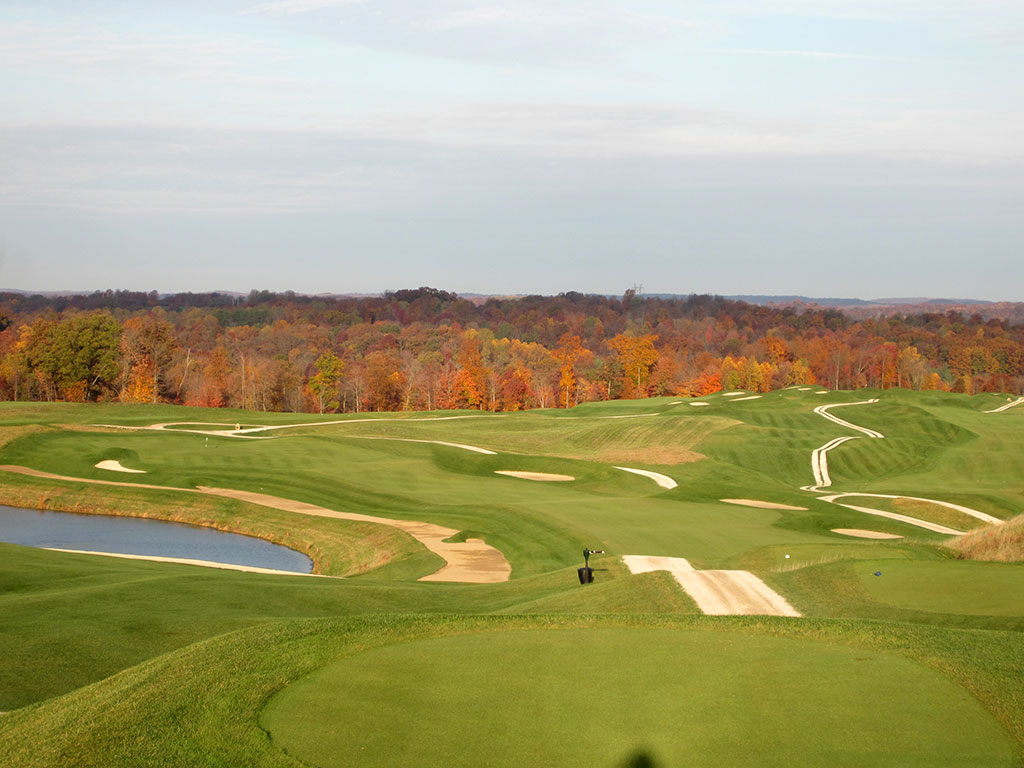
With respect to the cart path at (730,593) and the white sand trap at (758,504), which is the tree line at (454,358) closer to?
the white sand trap at (758,504)

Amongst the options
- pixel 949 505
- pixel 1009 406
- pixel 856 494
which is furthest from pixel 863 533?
pixel 1009 406

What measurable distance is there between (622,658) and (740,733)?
7.25ft

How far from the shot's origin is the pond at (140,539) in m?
28.1

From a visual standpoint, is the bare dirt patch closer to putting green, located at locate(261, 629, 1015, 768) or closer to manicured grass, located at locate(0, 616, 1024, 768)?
manicured grass, located at locate(0, 616, 1024, 768)

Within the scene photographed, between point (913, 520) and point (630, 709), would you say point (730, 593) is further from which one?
point (913, 520)

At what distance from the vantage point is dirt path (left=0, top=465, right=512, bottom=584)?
914 inches

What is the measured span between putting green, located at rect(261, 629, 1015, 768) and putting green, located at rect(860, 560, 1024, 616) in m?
4.59

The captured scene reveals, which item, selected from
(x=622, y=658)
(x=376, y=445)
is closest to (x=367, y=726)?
(x=622, y=658)

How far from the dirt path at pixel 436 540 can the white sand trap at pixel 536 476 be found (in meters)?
9.61

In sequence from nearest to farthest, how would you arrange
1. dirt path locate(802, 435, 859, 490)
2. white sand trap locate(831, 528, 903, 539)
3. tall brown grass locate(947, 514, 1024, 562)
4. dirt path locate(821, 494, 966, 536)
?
tall brown grass locate(947, 514, 1024, 562) < white sand trap locate(831, 528, 903, 539) < dirt path locate(821, 494, 966, 536) < dirt path locate(802, 435, 859, 490)

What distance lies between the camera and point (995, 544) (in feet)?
63.7

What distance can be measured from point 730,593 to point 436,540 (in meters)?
13.1

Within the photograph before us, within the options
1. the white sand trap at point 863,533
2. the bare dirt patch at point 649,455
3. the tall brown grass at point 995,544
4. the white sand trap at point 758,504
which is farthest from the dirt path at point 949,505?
the bare dirt patch at point 649,455

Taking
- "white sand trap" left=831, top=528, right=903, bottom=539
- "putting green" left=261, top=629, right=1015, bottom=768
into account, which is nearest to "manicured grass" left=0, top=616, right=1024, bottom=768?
"putting green" left=261, top=629, right=1015, bottom=768
